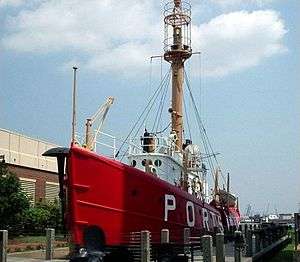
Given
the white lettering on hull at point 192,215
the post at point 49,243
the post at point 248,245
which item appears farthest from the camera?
the post at point 49,243

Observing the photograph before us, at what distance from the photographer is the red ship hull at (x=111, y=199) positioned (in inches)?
607

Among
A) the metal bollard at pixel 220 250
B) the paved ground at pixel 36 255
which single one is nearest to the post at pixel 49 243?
the paved ground at pixel 36 255

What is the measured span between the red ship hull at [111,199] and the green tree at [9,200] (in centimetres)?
1780

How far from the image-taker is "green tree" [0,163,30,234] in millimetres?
33469

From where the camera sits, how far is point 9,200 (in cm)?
3372

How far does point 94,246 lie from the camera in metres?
12.1

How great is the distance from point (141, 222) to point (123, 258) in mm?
1308

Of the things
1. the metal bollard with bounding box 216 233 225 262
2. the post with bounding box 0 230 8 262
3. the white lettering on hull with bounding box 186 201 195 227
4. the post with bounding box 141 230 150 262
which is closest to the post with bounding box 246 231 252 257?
the white lettering on hull with bounding box 186 201 195 227

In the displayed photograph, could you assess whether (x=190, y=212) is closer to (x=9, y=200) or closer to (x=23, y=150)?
(x=9, y=200)

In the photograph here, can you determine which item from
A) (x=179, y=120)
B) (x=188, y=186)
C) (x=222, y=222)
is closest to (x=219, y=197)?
(x=222, y=222)

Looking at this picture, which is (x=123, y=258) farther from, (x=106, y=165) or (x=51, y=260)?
(x=51, y=260)

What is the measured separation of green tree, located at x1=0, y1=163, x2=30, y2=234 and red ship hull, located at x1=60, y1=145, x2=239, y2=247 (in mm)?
17803

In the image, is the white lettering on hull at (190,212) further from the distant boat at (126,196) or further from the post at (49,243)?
the post at (49,243)

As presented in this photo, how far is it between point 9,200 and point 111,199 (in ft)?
63.2
